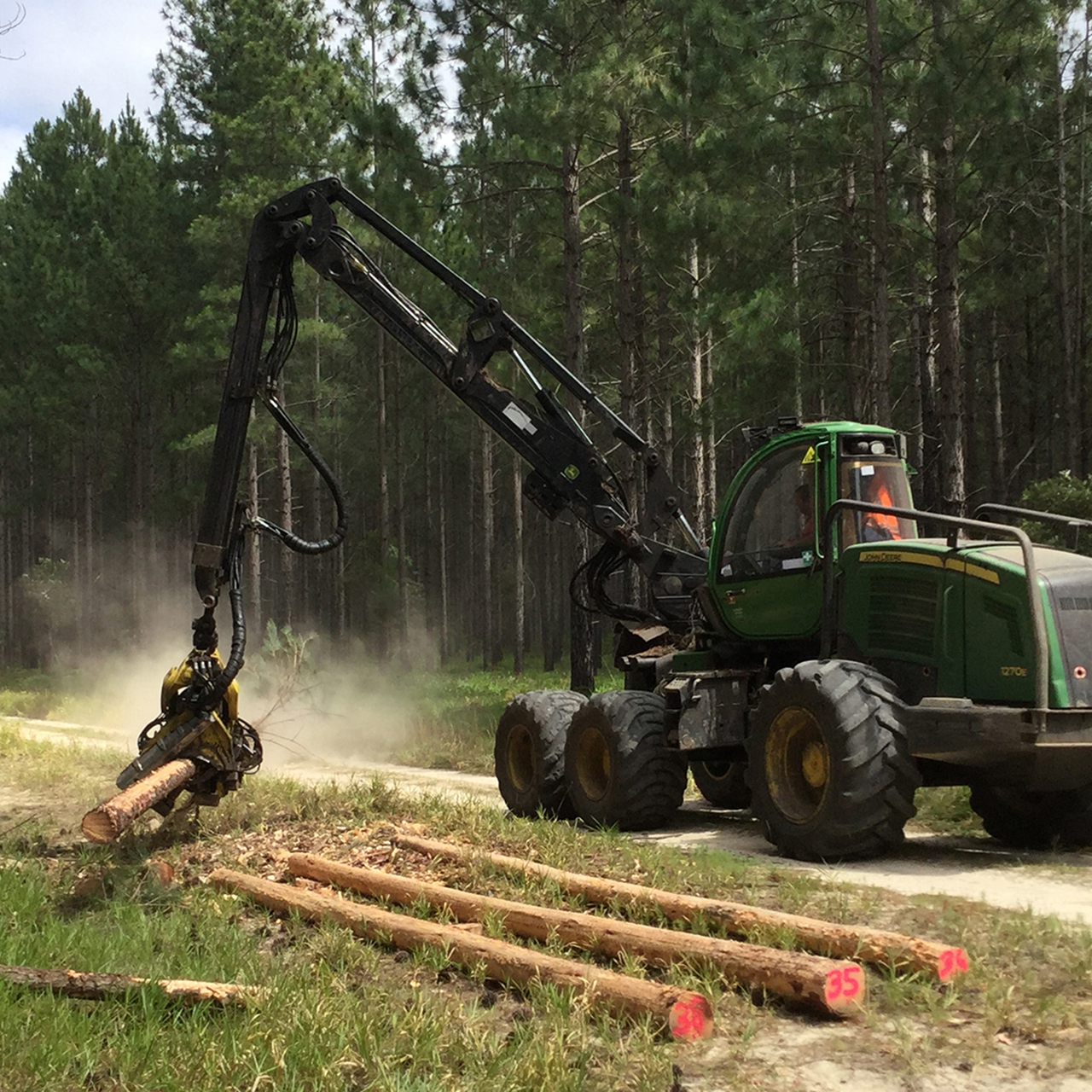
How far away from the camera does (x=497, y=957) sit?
20.5 ft

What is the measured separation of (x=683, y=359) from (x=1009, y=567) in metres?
24.5

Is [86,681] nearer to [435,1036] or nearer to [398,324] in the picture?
[398,324]

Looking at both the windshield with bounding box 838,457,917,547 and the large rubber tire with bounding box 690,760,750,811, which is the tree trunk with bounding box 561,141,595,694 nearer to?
the large rubber tire with bounding box 690,760,750,811

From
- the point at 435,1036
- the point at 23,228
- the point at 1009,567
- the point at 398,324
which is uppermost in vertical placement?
the point at 23,228

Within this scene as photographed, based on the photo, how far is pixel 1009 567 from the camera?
8.85 meters

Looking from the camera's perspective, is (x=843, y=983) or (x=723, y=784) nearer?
(x=843, y=983)

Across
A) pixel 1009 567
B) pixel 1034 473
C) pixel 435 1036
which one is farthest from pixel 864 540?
pixel 1034 473

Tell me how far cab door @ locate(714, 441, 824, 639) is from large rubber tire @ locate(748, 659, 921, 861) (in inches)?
45.0

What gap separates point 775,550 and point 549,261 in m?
15.2

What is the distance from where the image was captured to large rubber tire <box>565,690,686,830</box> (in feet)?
35.6

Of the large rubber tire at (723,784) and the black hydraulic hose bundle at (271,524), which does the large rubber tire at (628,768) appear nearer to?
the large rubber tire at (723,784)

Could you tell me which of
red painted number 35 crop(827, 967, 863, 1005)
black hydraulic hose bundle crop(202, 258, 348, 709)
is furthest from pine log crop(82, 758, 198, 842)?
red painted number 35 crop(827, 967, 863, 1005)

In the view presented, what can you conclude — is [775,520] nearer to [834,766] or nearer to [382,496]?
[834,766]

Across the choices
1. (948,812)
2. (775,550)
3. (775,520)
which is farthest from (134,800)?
(948,812)
